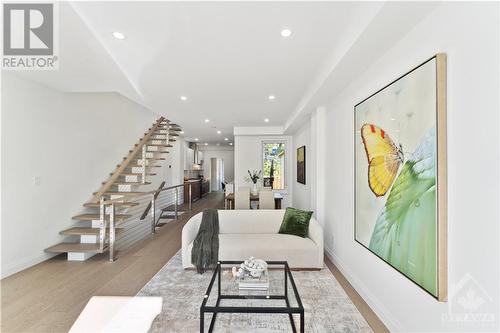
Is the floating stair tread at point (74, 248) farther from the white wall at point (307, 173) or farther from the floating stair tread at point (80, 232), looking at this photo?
the white wall at point (307, 173)

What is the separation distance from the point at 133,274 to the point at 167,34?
301cm

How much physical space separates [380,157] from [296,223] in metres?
1.79

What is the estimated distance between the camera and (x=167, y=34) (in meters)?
2.17

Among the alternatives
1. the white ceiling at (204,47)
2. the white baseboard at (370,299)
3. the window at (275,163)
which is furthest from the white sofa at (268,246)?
the window at (275,163)

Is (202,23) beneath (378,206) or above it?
above

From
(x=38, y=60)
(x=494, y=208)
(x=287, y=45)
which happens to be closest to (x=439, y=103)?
(x=494, y=208)

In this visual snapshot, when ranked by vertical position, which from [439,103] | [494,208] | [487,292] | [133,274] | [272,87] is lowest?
[133,274]

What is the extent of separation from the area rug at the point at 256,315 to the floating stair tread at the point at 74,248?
4.68 ft

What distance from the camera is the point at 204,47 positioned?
2.39 m

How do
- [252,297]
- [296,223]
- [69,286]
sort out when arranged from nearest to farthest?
[252,297], [69,286], [296,223]

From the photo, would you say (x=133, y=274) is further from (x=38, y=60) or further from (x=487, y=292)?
(x=487, y=292)

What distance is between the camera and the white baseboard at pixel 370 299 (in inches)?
76.3

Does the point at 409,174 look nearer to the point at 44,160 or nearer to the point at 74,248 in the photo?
the point at 74,248

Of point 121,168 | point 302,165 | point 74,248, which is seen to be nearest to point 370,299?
point 302,165
